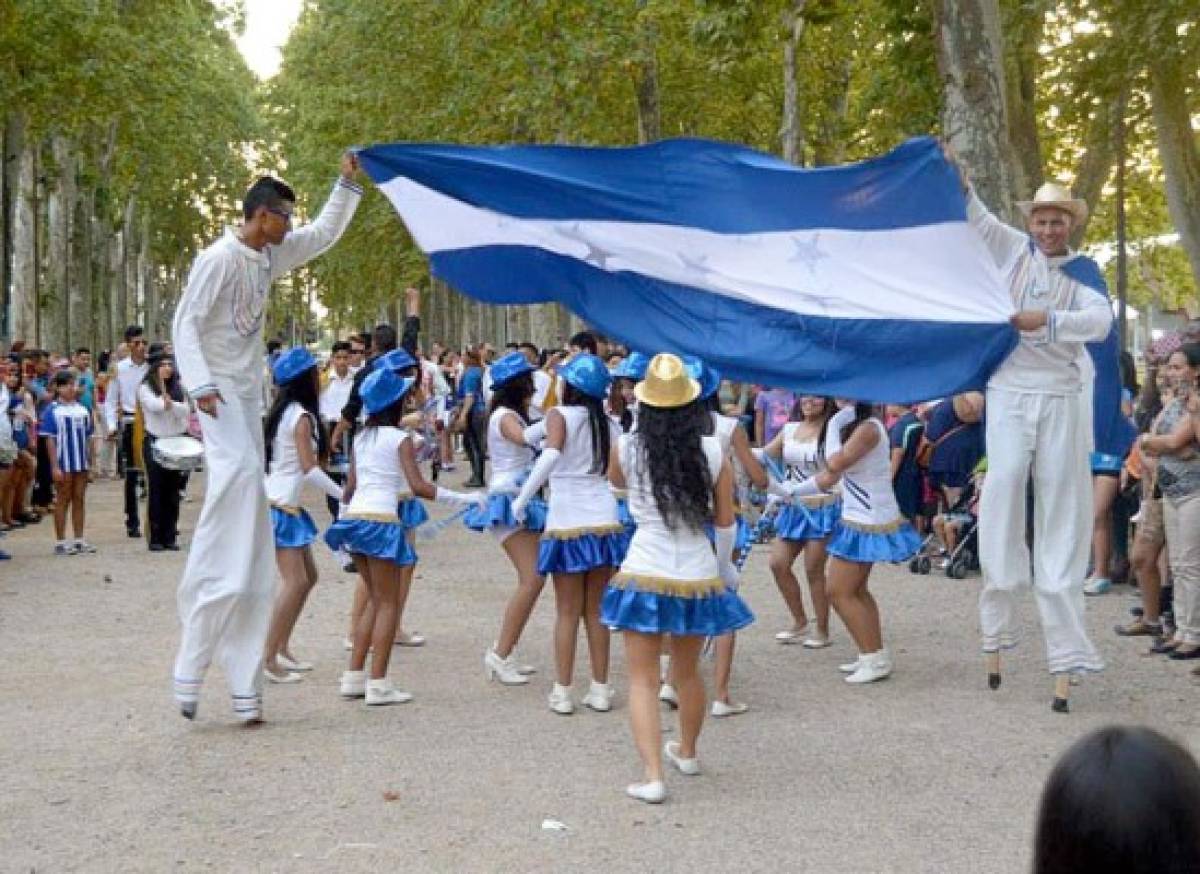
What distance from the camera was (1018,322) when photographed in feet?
27.0

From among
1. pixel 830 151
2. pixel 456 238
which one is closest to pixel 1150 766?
pixel 456 238

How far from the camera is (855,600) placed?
9.10 meters

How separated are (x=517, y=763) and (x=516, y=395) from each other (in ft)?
8.84

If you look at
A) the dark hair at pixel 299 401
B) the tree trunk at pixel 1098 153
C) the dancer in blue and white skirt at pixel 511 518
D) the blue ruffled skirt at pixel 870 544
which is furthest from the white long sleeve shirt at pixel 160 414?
the tree trunk at pixel 1098 153

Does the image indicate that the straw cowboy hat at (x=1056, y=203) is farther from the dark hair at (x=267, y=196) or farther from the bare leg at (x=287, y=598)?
the bare leg at (x=287, y=598)

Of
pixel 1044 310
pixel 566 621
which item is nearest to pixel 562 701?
pixel 566 621

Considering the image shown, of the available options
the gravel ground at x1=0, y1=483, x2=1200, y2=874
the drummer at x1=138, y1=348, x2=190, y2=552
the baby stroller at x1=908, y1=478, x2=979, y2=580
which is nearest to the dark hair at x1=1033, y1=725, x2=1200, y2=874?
the gravel ground at x1=0, y1=483, x2=1200, y2=874

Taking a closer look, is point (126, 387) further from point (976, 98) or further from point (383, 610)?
point (383, 610)

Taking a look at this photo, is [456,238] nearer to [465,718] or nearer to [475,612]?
[465,718]

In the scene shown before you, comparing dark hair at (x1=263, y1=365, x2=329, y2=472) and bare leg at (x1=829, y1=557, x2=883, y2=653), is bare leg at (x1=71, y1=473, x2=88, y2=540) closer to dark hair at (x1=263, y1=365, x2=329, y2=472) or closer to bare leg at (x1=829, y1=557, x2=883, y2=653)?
dark hair at (x1=263, y1=365, x2=329, y2=472)

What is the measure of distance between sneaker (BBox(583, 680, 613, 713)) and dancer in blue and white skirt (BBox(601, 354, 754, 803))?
62.7 inches

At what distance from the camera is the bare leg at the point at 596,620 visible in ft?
27.9

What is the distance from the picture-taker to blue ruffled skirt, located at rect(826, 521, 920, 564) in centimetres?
904

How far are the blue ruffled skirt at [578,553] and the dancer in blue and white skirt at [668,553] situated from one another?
5.04ft
